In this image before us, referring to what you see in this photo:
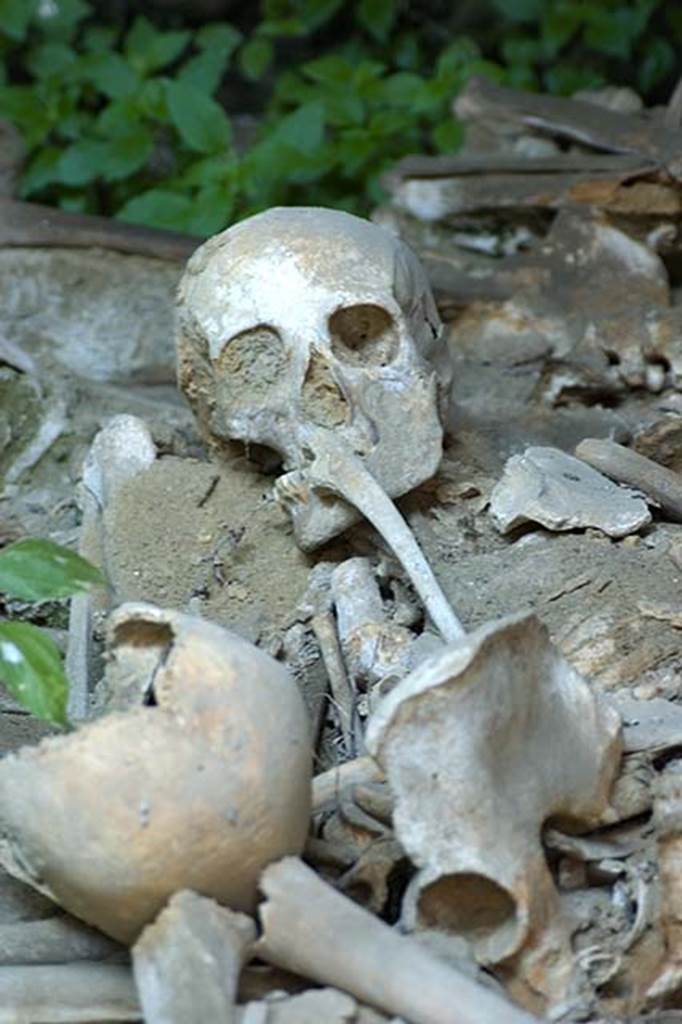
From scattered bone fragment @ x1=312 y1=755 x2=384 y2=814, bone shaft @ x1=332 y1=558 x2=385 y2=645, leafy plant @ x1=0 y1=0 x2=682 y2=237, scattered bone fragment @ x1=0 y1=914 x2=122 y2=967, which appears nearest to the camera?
scattered bone fragment @ x1=0 y1=914 x2=122 y2=967

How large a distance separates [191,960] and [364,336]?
1.01 meters

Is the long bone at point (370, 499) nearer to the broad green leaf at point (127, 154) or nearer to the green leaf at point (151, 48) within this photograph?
the broad green leaf at point (127, 154)

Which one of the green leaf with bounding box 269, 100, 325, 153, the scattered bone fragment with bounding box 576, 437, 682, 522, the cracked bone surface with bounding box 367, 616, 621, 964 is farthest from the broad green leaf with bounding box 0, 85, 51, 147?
the cracked bone surface with bounding box 367, 616, 621, 964

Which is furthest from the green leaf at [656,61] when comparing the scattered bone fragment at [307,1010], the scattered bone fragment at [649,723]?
the scattered bone fragment at [307,1010]

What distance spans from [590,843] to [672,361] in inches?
49.4

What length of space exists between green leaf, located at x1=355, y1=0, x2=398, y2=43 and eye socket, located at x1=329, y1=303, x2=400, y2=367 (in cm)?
212

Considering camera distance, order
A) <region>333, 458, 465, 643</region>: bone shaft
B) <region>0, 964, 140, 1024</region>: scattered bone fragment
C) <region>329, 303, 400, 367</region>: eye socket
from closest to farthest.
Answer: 1. <region>0, 964, 140, 1024</region>: scattered bone fragment
2. <region>333, 458, 465, 643</region>: bone shaft
3. <region>329, 303, 400, 367</region>: eye socket

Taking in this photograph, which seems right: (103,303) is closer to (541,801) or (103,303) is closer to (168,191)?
(168,191)

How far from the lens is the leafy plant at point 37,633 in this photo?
2.00 metres

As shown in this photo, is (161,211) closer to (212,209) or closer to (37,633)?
(212,209)

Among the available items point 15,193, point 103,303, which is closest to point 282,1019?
point 103,303

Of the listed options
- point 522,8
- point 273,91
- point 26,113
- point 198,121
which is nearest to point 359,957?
point 198,121

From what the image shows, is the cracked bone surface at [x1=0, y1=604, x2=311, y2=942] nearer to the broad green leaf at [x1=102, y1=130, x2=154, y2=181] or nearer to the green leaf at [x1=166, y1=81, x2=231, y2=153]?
the green leaf at [x1=166, y1=81, x2=231, y2=153]

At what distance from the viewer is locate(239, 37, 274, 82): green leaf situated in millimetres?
4516
